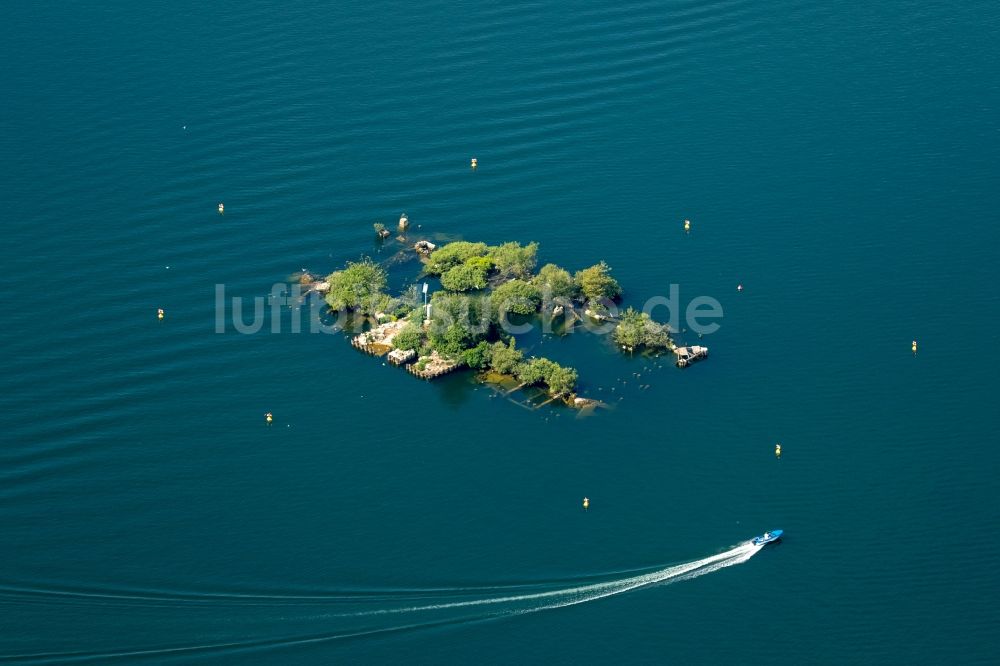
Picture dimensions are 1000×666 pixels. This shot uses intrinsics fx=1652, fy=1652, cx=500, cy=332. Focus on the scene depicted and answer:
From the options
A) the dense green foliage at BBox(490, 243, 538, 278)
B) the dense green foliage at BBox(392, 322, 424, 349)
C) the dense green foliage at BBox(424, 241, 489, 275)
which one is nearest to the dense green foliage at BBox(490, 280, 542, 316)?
the dense green foliage at BBox(490, 243, 538, 278)

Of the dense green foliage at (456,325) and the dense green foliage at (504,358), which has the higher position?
the dense green foliage at (456,325)

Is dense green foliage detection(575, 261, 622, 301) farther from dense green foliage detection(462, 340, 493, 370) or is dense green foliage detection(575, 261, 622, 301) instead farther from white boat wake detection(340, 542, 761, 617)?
white boat wake detection(340, 542, 761, 617)

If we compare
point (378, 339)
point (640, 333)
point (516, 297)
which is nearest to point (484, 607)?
point (640, 333)

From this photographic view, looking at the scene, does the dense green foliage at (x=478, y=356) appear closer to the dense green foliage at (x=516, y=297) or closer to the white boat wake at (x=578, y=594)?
the dense green foliage at (x=516, y=297)

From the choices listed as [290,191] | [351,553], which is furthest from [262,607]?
[290,191]

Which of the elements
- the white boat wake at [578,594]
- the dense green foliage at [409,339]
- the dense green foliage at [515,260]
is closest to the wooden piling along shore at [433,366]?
the dense green foliage at [409,339]

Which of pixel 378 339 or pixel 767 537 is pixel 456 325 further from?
pixel 767 537
